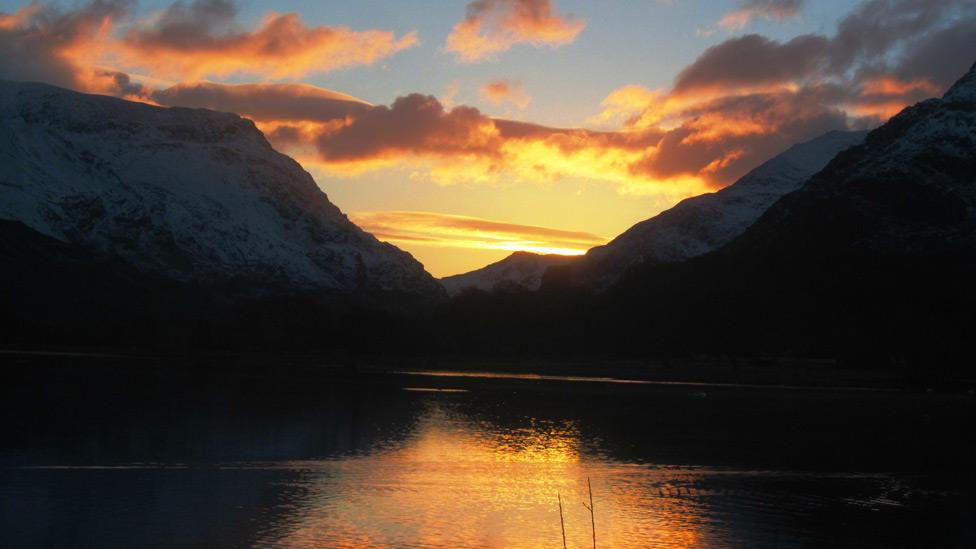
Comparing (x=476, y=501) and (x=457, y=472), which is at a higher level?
(x=457, y=472)

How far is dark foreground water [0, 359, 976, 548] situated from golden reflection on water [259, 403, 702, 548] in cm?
13

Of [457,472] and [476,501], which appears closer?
[476,501]

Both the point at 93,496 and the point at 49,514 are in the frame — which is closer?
the point at 49,514

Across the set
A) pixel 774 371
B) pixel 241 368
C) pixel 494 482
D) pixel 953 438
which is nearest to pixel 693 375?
pixel 774 371

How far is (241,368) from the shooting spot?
440 feet

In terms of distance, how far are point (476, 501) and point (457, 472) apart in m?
7.07

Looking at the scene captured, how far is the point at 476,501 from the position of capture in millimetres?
38688

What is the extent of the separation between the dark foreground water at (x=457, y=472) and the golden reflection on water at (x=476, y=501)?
0.13m

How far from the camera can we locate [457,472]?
45.7m

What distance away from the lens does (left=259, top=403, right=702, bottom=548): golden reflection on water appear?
32594 millimetres

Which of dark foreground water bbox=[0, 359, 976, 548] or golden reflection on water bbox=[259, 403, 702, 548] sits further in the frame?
dark foreground water bbox=[0, 359, 976, 548]

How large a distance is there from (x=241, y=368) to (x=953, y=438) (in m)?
92.6

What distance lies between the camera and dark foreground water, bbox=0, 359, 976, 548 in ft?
110

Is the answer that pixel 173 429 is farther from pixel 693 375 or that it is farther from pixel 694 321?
pixel 694 321
